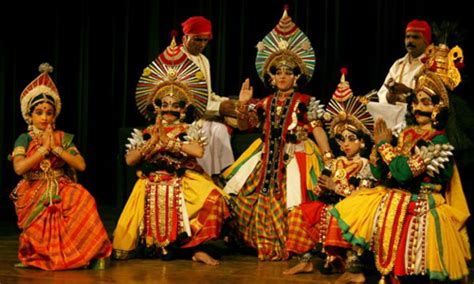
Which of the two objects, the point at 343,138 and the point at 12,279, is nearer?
the point at 12,279

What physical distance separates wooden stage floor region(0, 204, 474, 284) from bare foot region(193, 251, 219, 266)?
44mm

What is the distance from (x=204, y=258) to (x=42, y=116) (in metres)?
1.32

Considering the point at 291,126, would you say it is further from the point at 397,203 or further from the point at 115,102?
the point at 115,102

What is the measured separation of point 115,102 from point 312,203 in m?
3.85

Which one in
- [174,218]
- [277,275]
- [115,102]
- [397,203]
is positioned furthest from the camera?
[115,102]

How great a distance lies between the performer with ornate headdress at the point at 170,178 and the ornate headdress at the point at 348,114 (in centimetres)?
88

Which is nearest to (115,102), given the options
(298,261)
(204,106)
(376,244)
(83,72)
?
(83,72)

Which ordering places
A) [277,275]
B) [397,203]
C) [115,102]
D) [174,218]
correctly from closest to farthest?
1. [397,203]
2. [277,275]
3. [174,218]
4. [115,102]

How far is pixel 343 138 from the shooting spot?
494cm

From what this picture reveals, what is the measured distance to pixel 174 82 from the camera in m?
5.41

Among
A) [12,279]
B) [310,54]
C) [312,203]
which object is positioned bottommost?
[12,279]

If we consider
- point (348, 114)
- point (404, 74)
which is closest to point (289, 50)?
point (348, 114)

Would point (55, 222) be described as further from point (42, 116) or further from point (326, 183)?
point (326, 183)

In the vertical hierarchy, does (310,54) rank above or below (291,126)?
above
